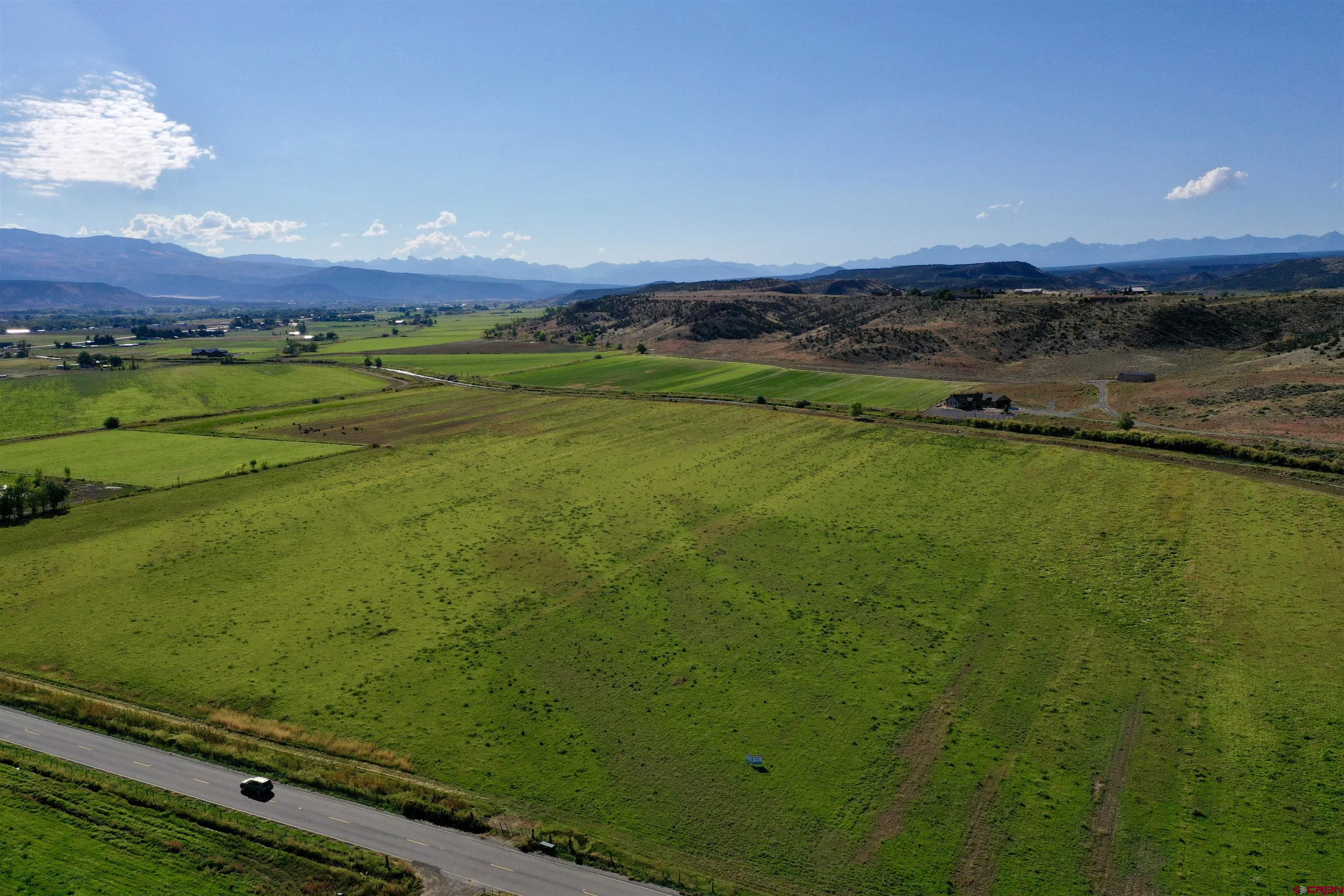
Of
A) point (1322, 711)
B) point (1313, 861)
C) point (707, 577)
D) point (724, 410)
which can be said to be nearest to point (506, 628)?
point (707, 577)

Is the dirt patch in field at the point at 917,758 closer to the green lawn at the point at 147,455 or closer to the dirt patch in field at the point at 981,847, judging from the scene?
the dirt patch in field at the point at 981,847

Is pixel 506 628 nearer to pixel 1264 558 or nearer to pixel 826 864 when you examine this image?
pixel 826 864

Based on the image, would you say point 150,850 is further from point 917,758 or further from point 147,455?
point 147,455

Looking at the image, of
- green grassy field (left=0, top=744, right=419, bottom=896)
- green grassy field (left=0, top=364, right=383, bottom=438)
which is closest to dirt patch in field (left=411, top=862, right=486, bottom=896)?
green grassy field (left=0, top=744, right=419, bottom=896)

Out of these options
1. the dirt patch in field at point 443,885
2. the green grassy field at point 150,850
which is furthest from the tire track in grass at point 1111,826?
the green grassy field at point 150,850

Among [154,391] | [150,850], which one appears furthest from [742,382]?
[150,850]
